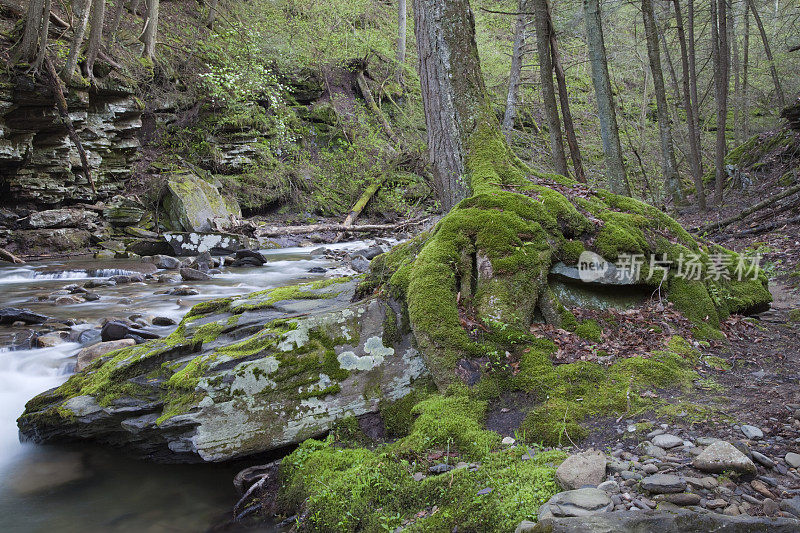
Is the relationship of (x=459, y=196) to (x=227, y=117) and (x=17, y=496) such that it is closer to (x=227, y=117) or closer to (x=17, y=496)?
(x=17, y=496)

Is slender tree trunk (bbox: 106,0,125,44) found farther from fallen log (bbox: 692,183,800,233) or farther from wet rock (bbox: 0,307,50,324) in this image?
fallen log (bbox: 692,183,800,233)

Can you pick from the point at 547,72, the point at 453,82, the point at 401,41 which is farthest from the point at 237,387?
the point at 401,41

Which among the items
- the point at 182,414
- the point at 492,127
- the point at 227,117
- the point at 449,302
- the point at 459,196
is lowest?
the point at 182,414

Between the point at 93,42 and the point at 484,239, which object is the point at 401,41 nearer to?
the point at 93,42

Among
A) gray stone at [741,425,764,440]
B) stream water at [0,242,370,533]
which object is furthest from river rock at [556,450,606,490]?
stream water at [0,242,370,533]

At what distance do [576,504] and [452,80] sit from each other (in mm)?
5548

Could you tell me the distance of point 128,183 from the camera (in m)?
18.0

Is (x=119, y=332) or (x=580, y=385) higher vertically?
(x=119, y=332)

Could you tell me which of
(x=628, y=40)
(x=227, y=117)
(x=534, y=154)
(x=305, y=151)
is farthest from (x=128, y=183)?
(x=628, y=40)

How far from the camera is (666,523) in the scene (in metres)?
2.29

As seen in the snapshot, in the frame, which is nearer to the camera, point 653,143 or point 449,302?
point 449,302

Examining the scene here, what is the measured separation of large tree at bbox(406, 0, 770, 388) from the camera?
4508mm

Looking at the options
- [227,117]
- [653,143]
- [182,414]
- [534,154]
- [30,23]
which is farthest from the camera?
[227,117]

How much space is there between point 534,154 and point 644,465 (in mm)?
15805
